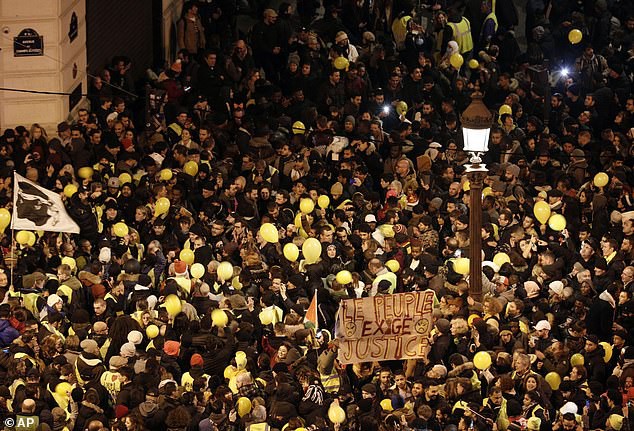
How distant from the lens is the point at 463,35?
3281cm

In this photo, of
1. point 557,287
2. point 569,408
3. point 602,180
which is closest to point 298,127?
point 602,180

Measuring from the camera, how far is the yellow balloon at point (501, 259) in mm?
26328

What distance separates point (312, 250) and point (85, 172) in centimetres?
435

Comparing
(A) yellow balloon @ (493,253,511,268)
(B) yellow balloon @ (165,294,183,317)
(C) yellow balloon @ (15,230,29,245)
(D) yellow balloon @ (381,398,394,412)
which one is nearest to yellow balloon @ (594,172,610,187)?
(A) yellow balloon @ (493,253,511,268)

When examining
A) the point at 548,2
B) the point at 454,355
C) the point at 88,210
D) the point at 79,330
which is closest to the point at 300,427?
the point at 454,355

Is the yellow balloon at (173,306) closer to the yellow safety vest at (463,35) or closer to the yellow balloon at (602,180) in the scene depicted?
the yellow balloon at (602,180)

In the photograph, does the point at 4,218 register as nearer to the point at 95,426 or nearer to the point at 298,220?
the point at 298,220

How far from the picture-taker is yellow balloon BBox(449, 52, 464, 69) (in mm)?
32250

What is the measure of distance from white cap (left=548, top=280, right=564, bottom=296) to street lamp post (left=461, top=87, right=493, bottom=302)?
54.7 inches

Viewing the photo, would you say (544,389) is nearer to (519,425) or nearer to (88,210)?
(519,425)

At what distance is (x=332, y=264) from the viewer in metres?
26.5

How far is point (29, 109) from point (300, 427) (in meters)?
10.3

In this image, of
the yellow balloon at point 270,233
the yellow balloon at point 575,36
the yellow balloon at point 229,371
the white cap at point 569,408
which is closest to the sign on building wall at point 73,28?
Answer: the yellow balloon at point 270,233

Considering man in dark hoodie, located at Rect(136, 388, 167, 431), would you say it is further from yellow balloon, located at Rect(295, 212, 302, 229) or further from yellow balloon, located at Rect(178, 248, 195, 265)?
yellow balloon, located at Rect(295, 212, 302, 229)
